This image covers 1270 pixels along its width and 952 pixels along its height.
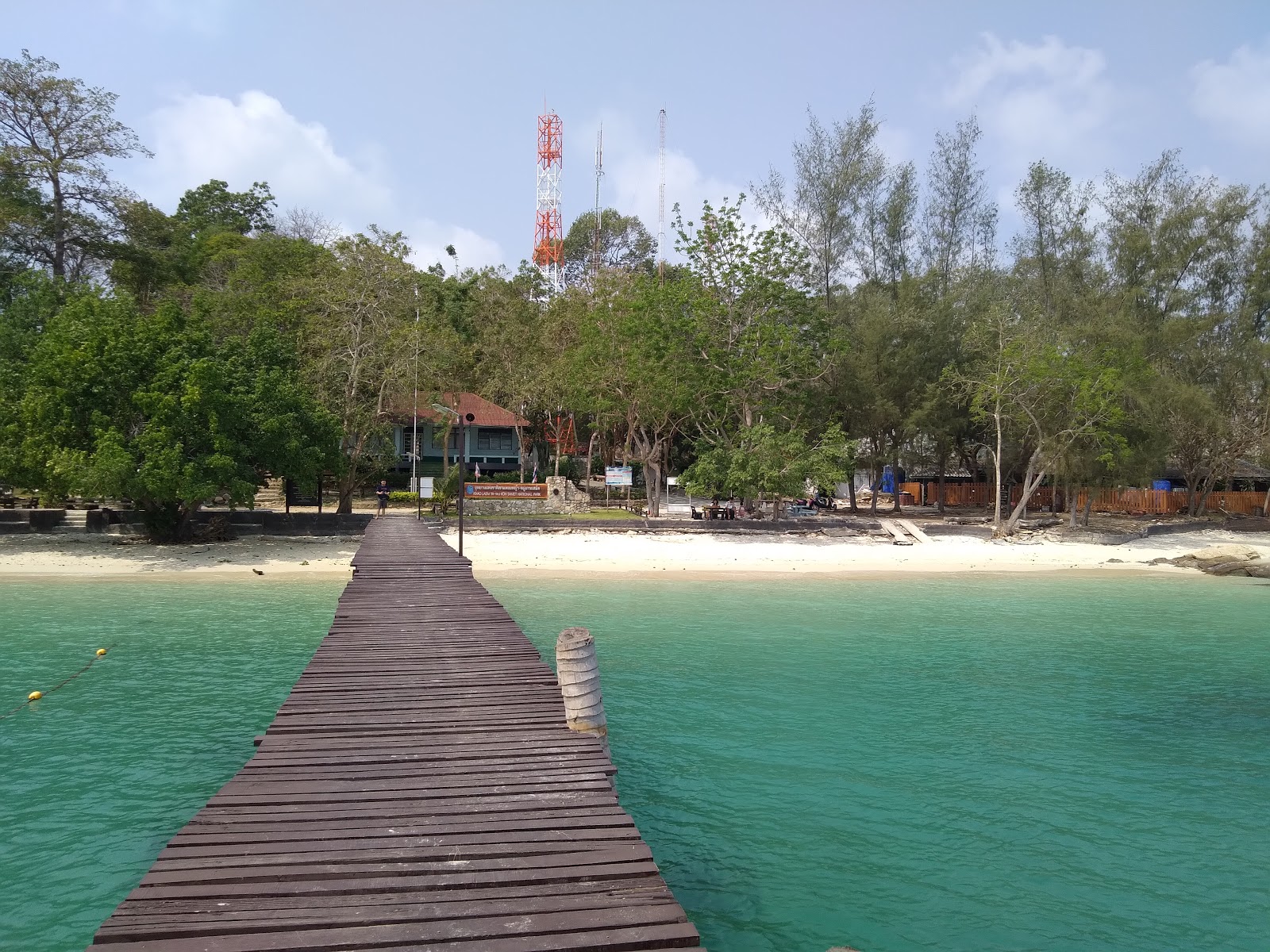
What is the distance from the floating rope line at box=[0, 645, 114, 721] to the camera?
37.7 feet

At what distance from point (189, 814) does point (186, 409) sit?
1798cm

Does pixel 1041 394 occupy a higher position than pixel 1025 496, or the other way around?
pixel 1041 394

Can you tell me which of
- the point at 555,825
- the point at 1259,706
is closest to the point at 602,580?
the point at 1259,706

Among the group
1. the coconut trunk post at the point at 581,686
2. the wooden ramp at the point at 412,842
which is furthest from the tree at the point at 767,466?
the coconut trunk post at the point at 581,686

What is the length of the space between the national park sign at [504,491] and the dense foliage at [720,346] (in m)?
4.13

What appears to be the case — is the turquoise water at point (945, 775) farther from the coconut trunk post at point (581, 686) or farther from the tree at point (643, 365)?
the tree at point (643, 365)

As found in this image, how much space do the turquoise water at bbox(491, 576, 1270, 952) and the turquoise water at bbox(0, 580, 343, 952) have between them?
4472 millimetres

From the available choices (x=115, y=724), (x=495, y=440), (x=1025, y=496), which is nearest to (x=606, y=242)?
(x=495, y=440)

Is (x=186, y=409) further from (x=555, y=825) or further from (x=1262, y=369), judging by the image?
(x=1262, y=369)

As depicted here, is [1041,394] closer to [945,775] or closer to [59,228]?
[945,775]

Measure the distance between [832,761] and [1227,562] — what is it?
24265 mm

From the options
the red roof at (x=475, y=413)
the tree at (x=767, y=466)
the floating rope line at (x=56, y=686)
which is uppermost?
the red roof at (x=475, y=413)

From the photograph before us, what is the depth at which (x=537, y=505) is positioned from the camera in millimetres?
35562

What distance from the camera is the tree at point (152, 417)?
22.4 meters
